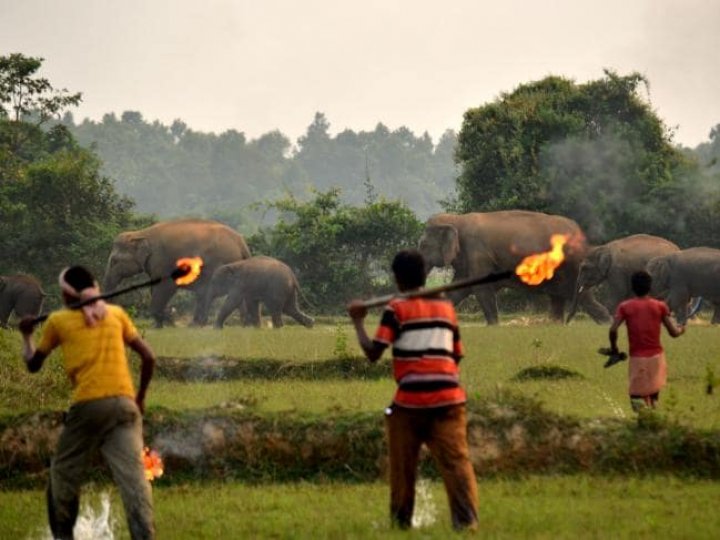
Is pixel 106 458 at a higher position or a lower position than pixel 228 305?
lower

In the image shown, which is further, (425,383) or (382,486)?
(382,486)

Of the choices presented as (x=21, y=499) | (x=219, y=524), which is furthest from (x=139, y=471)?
(x=21, y=499)

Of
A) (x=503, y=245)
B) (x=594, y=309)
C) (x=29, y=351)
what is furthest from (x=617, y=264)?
(x=29, y=351)

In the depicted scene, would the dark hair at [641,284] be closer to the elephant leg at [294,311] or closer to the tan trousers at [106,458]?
the tan trousers at [106,458]

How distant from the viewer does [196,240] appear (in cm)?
3816

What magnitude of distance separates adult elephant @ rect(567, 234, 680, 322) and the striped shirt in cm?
2415

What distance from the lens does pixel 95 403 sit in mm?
8828

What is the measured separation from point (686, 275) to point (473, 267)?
561 centimetres

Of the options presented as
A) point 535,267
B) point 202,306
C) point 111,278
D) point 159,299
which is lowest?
point 202,306

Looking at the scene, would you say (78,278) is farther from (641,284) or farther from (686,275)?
(686,275)

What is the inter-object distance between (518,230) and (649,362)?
A: 72.9 feet

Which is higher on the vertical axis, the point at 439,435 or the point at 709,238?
the point at 709,238

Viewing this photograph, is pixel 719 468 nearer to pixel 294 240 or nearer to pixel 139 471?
pixel 139 471

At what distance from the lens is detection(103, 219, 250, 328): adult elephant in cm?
3666
